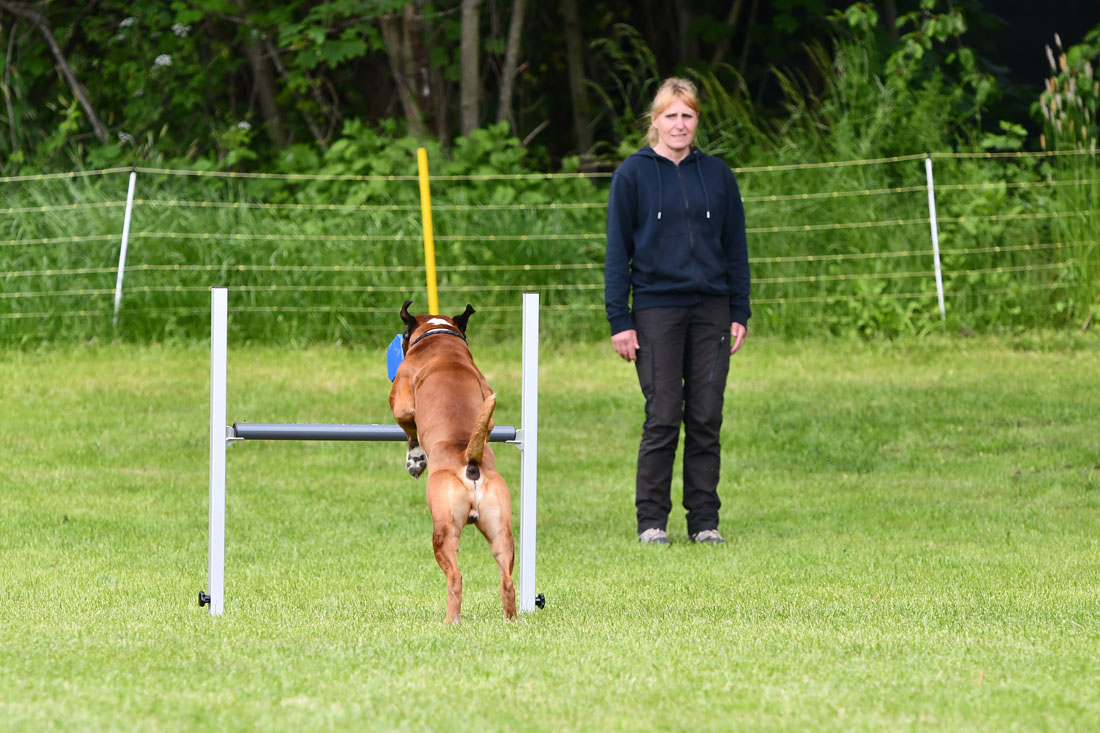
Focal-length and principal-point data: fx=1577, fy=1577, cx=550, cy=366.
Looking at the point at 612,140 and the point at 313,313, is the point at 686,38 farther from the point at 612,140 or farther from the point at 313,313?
the point at 313,313

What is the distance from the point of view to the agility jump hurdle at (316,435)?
5.34 meters

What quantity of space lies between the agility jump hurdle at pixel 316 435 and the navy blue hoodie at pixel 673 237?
76.9 inches

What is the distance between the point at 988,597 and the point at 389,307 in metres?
8.35

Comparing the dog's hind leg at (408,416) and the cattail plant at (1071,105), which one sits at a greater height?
the cattail plant at (1071,105)

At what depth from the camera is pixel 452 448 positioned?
5020 millimetres

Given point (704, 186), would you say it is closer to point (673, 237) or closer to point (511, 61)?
point (673, 237)

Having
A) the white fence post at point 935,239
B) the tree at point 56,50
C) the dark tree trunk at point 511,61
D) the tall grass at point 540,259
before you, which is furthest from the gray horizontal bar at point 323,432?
the tree at point 56,50

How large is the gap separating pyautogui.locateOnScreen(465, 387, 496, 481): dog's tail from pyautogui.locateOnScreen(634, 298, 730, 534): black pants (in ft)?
8.29

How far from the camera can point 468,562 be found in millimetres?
7320

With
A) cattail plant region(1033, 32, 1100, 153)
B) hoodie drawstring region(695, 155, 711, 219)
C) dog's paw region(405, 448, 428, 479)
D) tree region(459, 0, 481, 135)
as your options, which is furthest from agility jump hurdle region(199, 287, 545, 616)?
tree region(459, 0, 481, 135)

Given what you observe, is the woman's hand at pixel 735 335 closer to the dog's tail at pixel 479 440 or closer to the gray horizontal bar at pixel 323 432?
the gray horizontal bar at pixel 323 432

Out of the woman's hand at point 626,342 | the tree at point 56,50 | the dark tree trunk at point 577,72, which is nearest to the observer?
the woman's hand at point 626,342

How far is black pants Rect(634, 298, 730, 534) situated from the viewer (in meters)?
7.44

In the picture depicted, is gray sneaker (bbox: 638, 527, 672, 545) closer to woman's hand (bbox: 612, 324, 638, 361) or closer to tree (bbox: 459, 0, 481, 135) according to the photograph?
woman's hand (bbox: 612, 324, 638, 361)
